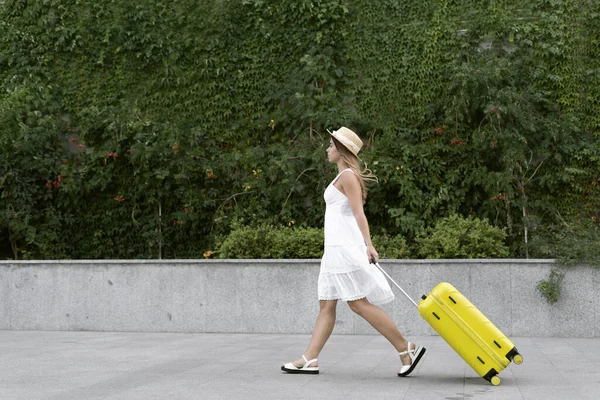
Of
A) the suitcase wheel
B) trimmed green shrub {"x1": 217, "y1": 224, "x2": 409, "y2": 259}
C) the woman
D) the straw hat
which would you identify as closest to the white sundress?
the woman

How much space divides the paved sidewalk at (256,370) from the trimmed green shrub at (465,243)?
1032mm

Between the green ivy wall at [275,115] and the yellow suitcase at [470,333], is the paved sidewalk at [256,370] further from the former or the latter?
the green ivy wall at [275,115]

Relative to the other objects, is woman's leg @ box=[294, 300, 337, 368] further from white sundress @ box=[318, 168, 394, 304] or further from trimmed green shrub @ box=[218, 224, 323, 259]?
trimmed green shrub @ box=[218, 224, 323, 259]

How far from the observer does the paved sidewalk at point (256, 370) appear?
18.8 feet

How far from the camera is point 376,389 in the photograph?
19.3 feet

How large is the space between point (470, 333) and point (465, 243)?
4.08m

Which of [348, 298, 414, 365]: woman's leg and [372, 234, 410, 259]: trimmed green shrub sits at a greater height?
[372, 234, 410, 259]: trimmed green shrub

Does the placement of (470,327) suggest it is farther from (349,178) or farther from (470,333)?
(349,178)

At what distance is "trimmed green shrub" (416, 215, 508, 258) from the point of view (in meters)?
9.99

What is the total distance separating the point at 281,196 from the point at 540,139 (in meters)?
3.53

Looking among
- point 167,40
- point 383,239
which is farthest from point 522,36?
point 167,40

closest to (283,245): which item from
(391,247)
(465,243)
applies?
(391,247)

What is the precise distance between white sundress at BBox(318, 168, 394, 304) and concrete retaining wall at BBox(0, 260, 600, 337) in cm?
323

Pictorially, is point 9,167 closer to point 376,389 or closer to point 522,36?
point 522,36
